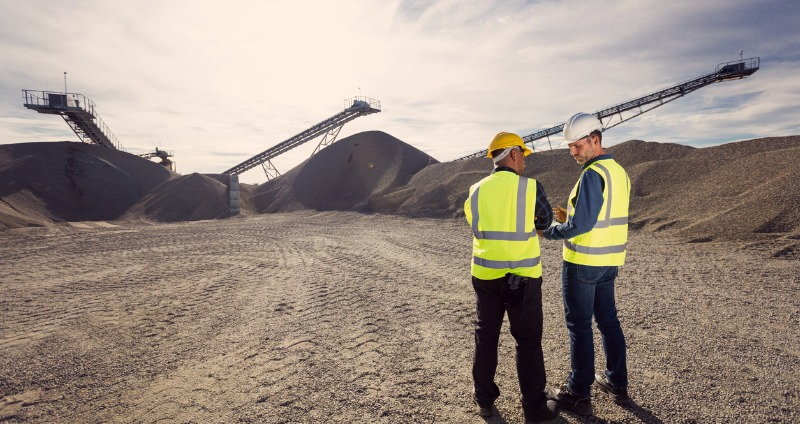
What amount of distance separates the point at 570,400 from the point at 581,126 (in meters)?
2.27

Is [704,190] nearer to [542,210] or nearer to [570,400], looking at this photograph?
[570,400]

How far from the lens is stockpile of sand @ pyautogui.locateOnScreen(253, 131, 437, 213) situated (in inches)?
1179

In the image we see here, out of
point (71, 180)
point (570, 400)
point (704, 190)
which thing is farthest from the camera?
point (71, 180)

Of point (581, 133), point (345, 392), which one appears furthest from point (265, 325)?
point (581, 133)

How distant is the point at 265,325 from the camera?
5.31 m

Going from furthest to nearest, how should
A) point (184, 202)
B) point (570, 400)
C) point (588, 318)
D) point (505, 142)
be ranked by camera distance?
point (184, 202)
point (570, 400)
point (588, 318)
point (505, 142)

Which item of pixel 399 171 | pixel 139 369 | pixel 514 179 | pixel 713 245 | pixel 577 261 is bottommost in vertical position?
pixel 139 369

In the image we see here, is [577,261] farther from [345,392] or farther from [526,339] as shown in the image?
[345,392]

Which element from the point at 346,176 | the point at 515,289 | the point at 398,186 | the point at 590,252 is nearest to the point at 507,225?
the point at 515,289

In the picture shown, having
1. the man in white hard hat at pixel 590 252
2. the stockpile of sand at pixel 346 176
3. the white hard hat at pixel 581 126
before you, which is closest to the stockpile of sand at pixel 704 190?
the man in white hard hat at pixel 590 252

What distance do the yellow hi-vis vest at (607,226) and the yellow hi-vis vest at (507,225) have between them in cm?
38

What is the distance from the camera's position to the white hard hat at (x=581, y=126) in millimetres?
2912

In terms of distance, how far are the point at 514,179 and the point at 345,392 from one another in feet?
8.33

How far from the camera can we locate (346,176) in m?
32.8
